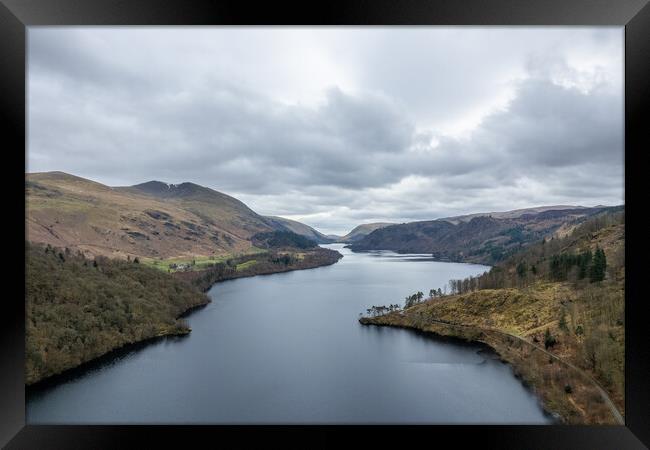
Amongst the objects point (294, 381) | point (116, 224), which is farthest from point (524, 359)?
point (116, 224)

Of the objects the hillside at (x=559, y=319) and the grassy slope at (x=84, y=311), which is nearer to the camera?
the hillside at (x=559, y=319)

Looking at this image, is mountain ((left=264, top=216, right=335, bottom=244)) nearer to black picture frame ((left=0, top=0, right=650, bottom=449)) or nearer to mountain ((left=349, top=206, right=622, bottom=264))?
mountain ((left=349, top=206, right=622, bottom=264))

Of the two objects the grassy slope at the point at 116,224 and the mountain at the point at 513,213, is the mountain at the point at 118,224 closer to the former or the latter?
the grassy slope at the point at 116,224

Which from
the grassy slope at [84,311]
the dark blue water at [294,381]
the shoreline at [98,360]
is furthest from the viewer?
the grassy slope at [84,311]

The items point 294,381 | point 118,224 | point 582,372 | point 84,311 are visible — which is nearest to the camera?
point 582,372

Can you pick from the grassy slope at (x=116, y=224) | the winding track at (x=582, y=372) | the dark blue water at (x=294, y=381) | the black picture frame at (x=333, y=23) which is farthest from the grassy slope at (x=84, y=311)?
the winding track at (x=582, y=372)

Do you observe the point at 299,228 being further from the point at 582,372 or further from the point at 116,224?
the point at 582,372

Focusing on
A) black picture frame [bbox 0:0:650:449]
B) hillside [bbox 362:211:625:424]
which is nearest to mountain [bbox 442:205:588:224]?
hillside [bbox 362:211:625:424]

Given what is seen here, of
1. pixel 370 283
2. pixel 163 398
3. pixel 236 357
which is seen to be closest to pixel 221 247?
pixel 370 283
